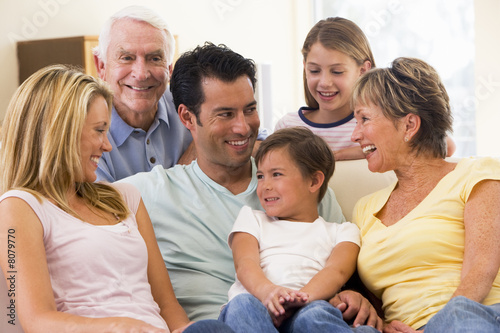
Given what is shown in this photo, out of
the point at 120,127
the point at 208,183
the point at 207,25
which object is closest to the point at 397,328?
the point at 208,183

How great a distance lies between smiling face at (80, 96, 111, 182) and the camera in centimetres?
167

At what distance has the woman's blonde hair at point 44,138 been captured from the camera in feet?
5.24

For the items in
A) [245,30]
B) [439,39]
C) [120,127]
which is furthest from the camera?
[245,30]

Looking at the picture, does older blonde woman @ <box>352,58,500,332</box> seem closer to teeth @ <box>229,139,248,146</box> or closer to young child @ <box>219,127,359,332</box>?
young child @ <box>219,127,359,332</box>

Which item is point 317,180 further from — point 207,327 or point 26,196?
point 26,196

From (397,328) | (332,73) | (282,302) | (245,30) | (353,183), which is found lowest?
(397,328)

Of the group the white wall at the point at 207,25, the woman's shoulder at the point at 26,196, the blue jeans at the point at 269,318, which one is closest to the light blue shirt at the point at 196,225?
the blue jeans at the point at 269,318

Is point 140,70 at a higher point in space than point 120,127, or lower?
higher

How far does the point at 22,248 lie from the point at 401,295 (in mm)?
957

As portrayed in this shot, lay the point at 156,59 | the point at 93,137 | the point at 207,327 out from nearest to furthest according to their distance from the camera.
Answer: the point at 207,327, the point at 93,137, the point at 156,59

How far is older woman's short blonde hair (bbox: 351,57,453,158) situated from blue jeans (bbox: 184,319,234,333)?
A: 2.70ft

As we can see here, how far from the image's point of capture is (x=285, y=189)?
194 centimetres

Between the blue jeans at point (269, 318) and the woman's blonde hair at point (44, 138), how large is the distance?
46 centimetres

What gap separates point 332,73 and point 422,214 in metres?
1.22
